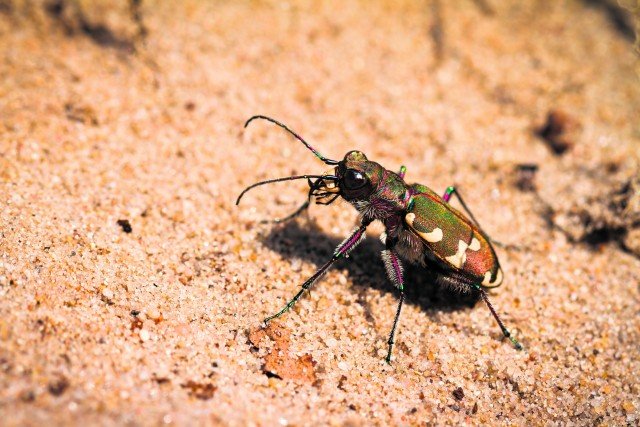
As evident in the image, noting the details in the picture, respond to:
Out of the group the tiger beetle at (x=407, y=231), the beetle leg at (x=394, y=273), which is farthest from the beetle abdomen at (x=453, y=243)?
the beetle leg at (x=394, y=273)

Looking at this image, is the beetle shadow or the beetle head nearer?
the beetle head

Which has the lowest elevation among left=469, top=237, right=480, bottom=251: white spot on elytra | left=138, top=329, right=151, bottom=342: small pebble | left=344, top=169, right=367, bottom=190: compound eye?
left=138, top=329, right=151, bottom=342: small pebble

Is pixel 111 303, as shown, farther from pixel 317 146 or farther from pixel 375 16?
pixel 375 16

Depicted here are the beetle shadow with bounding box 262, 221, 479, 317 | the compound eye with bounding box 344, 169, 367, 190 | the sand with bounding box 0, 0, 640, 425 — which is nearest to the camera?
the sand with bounding box 0, 0, 640, 425

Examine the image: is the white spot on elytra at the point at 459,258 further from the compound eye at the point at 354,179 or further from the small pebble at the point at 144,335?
the small pebble at the point at 144,335

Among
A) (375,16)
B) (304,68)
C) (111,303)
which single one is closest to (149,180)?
(111,303)

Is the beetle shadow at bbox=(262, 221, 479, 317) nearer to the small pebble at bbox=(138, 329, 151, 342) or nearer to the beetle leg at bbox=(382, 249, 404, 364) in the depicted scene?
the beetle leg at bbox=(382, 249, 404, 364)

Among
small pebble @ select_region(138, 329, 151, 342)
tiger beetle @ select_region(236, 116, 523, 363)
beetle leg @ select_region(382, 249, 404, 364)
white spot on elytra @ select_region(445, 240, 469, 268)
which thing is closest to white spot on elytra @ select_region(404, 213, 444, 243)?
tiger beetle @ select_region(236, 116, 523, 363)

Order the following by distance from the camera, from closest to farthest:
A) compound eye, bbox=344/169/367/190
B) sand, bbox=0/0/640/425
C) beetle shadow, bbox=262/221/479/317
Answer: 1. sand, bbox=0/0/640/425
2. compound eye, bbox=344/169/367/190
3. beetle shadow, bbox=262/221/479/317
